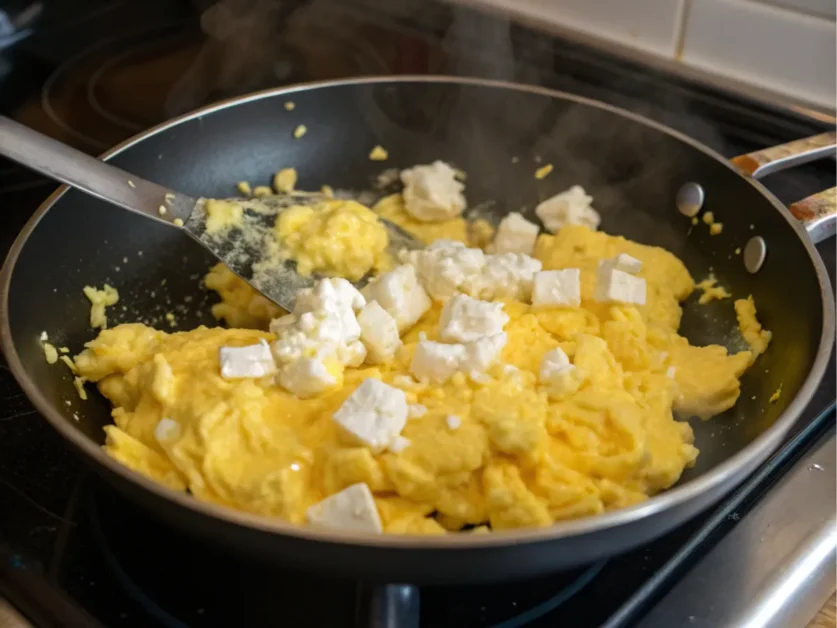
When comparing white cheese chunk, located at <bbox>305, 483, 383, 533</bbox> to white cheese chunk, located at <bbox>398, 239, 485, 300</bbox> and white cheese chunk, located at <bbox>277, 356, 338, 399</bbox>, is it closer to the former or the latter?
white cheese chunk, located at <bbox>277, 356, 338, 399</bbox>

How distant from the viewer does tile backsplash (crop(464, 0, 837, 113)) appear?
1372mm

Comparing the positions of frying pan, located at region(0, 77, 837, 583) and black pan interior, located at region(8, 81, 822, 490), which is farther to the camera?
black pan interior, located at region(8, 81, 822, 490)

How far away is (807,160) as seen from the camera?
1.18m

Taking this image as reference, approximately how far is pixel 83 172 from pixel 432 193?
549 millimetres

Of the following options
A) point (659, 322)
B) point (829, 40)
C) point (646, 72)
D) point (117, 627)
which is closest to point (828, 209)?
point (659, 322)

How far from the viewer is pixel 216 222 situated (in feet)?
3.90

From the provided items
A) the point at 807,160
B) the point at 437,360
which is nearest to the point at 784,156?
the point at 807,160

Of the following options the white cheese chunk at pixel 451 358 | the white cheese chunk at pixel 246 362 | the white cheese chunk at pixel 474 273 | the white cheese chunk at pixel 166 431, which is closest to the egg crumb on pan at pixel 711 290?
the white cheese chunk at pixel 474 273

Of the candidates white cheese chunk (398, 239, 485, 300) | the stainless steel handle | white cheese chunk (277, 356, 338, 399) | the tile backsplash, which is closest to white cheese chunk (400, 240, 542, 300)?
white cheese chunk (398, 239, 485, 300)

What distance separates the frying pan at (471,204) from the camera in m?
0.69

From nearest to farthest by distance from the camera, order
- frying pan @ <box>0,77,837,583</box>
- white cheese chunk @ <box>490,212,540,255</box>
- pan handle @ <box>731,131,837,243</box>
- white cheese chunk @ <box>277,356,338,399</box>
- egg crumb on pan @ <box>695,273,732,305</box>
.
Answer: frying pan @ <box>0,77,837,583</box>
white cheese chunk @ <box>277,356,338,399</box>
pan handle @ <box>731,131,837,243</box>
egg crumb on pan @ <box>695,273,732,305</box>
white cheese chunk @ <box>490,212,540,255</box>

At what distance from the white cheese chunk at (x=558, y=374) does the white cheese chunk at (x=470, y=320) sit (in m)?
0.09

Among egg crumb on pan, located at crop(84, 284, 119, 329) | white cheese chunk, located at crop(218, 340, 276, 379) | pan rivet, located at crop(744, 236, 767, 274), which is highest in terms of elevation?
pan rivet, located at crop(744, 236, 767, 274)

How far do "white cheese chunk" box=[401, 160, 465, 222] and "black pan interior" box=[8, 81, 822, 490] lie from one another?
0.21 ft
